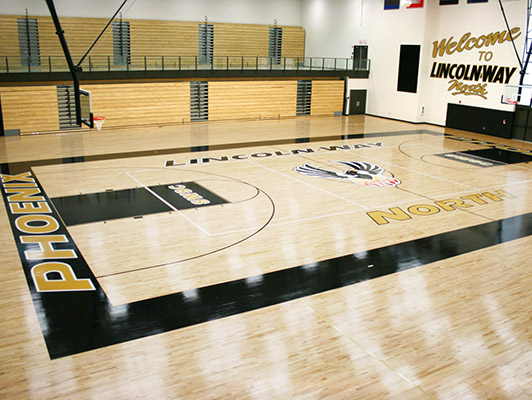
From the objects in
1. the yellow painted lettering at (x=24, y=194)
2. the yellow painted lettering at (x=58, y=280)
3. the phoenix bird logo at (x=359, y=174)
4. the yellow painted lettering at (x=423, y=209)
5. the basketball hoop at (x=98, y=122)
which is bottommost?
the yellow painted lettering at (x=58, y=280)

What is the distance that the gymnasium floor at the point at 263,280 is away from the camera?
6.15 metres

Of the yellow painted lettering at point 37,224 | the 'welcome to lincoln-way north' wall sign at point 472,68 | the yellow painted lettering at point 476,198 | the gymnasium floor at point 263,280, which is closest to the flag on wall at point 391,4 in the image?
the 'welcome to lincoln-way north' wall sign at point 472,68

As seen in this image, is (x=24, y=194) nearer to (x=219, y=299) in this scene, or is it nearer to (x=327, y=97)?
(x=219, y=299)

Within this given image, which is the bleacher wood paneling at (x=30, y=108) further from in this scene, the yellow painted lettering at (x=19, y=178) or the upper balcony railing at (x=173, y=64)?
the yellow painted lettering at (x=19, y=178)

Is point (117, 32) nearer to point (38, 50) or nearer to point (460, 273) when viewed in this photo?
point (38, 50)

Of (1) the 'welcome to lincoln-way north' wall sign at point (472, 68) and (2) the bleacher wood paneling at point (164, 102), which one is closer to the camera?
(2) the bleacher wood paneling at point (164, 102)

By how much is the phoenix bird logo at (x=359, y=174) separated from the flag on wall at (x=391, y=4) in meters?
13.5

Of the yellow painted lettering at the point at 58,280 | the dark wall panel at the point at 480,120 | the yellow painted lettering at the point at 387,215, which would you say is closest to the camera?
the yellow painted lettering at the point at 58,280

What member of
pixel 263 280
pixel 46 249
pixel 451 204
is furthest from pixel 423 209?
pixel 46 249

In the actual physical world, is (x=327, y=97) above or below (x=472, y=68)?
below

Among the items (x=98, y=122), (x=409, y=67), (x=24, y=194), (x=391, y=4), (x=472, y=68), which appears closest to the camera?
(x=24, y=194)

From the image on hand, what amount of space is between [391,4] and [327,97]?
236 inches

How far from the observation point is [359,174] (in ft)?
53.4

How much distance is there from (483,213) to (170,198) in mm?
7865
